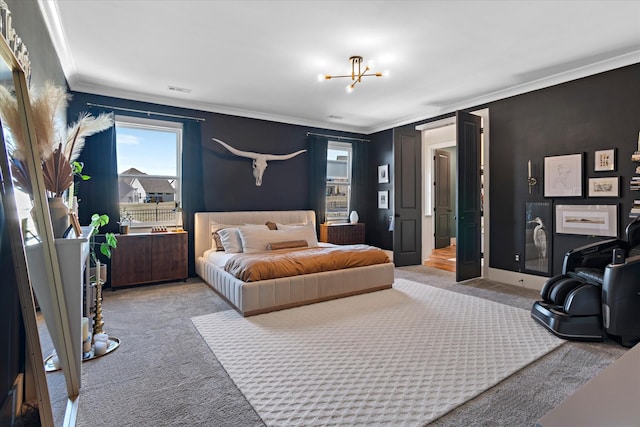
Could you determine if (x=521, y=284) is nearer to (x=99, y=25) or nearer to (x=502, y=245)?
(x=502, y=245)

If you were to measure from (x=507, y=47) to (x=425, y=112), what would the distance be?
8.11 feet

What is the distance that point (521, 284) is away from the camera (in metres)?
4.57

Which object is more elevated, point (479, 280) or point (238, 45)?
point (238, 45)

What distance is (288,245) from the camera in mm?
4613

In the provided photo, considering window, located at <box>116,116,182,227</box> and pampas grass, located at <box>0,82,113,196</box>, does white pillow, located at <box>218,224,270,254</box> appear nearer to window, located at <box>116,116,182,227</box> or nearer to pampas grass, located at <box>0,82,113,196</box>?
window, located at <box>116,116,182,227</box>

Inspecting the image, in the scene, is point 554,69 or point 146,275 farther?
point 146,275

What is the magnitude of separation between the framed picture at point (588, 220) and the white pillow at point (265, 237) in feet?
10.9

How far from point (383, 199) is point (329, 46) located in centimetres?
405

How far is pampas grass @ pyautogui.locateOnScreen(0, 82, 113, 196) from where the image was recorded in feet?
5.24

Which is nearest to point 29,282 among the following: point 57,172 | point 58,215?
point 58,215

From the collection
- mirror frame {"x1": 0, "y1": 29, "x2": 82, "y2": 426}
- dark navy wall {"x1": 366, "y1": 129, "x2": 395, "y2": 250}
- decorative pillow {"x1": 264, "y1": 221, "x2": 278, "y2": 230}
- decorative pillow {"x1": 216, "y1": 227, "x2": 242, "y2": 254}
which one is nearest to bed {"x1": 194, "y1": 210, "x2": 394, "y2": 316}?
decorative pillow {"x1": 216, "y1": 227, "x2": 242, "y2": 254}

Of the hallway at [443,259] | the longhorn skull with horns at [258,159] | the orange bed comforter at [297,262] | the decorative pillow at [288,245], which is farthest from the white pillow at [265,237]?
the hallway at [443,259]

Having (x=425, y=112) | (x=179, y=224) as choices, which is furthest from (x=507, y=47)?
(x=179, y=224)

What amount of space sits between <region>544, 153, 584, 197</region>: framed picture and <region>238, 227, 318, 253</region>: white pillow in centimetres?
332
